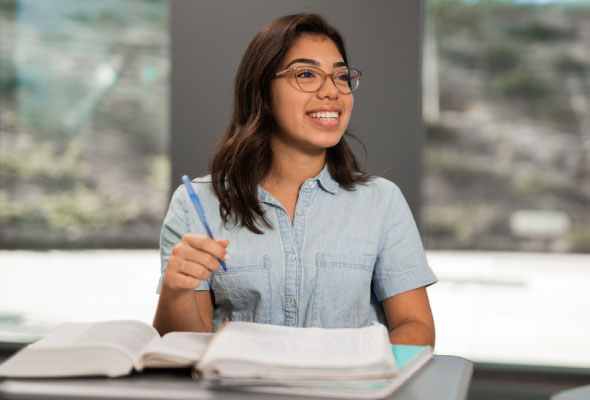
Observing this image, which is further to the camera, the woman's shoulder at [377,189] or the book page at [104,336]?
the woman's shoulder at [377,189]

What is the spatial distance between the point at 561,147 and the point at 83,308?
3064 millimetres

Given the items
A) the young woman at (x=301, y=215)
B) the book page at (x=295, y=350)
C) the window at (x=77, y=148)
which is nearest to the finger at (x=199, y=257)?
the book page at (x=295, y=350)

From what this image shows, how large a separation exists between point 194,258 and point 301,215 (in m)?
0.50

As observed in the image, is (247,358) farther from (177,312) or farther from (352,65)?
(352,65)

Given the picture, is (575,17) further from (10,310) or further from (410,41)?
(10,310)

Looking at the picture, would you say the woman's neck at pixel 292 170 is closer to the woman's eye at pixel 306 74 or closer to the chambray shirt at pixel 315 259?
the chambray shirt at pixel 315 259

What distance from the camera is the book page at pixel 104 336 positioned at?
91 cm

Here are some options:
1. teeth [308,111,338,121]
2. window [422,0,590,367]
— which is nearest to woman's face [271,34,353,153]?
teeth [308,111,338,121]

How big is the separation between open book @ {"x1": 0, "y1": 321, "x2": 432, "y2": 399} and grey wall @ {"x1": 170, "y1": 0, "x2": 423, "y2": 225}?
1.45 meters

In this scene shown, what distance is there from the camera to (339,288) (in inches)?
59.4

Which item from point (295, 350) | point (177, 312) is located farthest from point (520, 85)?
point (295, 350)

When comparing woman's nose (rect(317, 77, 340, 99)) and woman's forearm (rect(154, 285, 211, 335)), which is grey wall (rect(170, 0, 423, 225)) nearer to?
woman's nose (rect(317, 77, 340, 99))

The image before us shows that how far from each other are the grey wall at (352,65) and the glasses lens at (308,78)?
0.83 meters

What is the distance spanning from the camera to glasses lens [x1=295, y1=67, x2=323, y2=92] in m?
1.56
